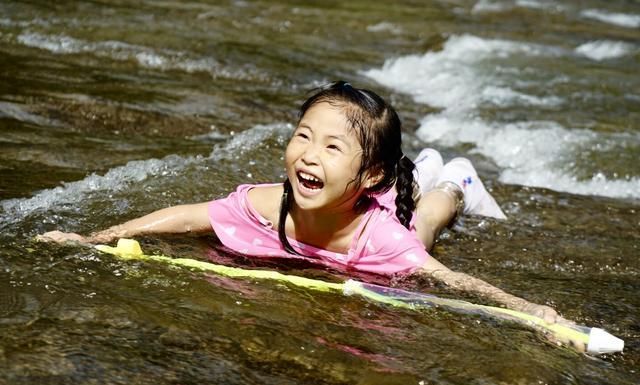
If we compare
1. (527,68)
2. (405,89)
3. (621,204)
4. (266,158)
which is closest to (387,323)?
(266,158)

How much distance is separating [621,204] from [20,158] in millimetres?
3815

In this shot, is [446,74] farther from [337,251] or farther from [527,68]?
[337,251]

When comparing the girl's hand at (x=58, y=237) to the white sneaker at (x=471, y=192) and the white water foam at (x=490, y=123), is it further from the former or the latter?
the white water foam at (x=490, y=123)

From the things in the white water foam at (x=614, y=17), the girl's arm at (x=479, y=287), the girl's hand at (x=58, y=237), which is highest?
the white water foam at (x=614, y=17)

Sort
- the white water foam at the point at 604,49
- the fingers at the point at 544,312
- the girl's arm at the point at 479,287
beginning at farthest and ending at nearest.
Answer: the white water foam at the point at 604,49
the girl's arm at the point at 479,287
the fingers at the point at 544,312

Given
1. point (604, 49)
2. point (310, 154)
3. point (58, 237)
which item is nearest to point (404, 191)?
point (310, 154)

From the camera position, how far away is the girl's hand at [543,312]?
3309 millimetres

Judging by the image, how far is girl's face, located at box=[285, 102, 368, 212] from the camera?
11.9ft

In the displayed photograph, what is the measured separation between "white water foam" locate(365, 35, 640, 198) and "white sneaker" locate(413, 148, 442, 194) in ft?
3.56

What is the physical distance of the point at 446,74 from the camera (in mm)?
9523

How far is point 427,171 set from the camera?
5156 mm

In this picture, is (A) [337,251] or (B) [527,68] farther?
(B) [527,68]

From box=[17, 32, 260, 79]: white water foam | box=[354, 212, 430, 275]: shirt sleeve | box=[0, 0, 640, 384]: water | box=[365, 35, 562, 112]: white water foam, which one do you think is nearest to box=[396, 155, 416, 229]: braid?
box=[354, 212, 430, 275]: shirt sleeve

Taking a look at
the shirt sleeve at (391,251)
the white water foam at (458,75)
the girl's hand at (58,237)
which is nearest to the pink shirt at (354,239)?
the shirt sleeve at (391,251)
